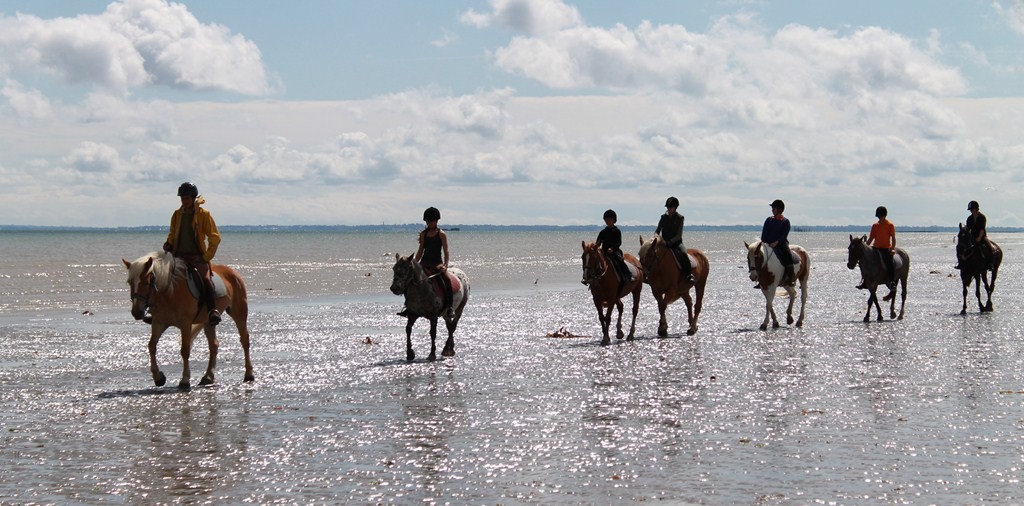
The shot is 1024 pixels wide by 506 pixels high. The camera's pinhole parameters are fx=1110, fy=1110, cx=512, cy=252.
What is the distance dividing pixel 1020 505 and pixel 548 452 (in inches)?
147

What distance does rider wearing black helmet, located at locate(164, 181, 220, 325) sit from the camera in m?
14.1

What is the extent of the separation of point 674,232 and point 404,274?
642 cm

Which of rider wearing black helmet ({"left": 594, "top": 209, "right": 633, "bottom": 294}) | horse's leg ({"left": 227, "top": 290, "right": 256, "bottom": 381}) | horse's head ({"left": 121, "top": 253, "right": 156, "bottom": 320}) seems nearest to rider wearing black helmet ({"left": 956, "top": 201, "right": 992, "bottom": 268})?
rider wearing black helmet ({"left": 594, "top": 209, "right": 633, "bottom": 294})

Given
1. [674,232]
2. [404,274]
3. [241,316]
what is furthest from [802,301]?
[241,316]

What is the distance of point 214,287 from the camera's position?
1430cm

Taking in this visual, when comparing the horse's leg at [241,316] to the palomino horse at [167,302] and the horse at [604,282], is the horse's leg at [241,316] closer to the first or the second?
Answer: the palomino horse at [167,302]

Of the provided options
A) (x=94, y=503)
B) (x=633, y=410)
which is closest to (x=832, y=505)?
(x=633, y=410)

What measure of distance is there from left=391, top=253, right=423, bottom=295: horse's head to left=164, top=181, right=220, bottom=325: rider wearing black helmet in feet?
11.0

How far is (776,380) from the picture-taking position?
544 inches

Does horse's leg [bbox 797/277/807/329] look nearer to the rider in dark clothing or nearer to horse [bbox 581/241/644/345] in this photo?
the rider in dark clothing

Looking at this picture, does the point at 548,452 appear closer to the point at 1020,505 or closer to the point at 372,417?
the point at 372,417

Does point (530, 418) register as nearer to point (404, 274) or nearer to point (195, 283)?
point (195, 283)

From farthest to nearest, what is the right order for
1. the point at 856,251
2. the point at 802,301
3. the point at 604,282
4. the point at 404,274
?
1. the point at 856,251
2. the point at 802,301
3. the point at 604,282
4. the point at 404,274

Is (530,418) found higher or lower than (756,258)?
lower
